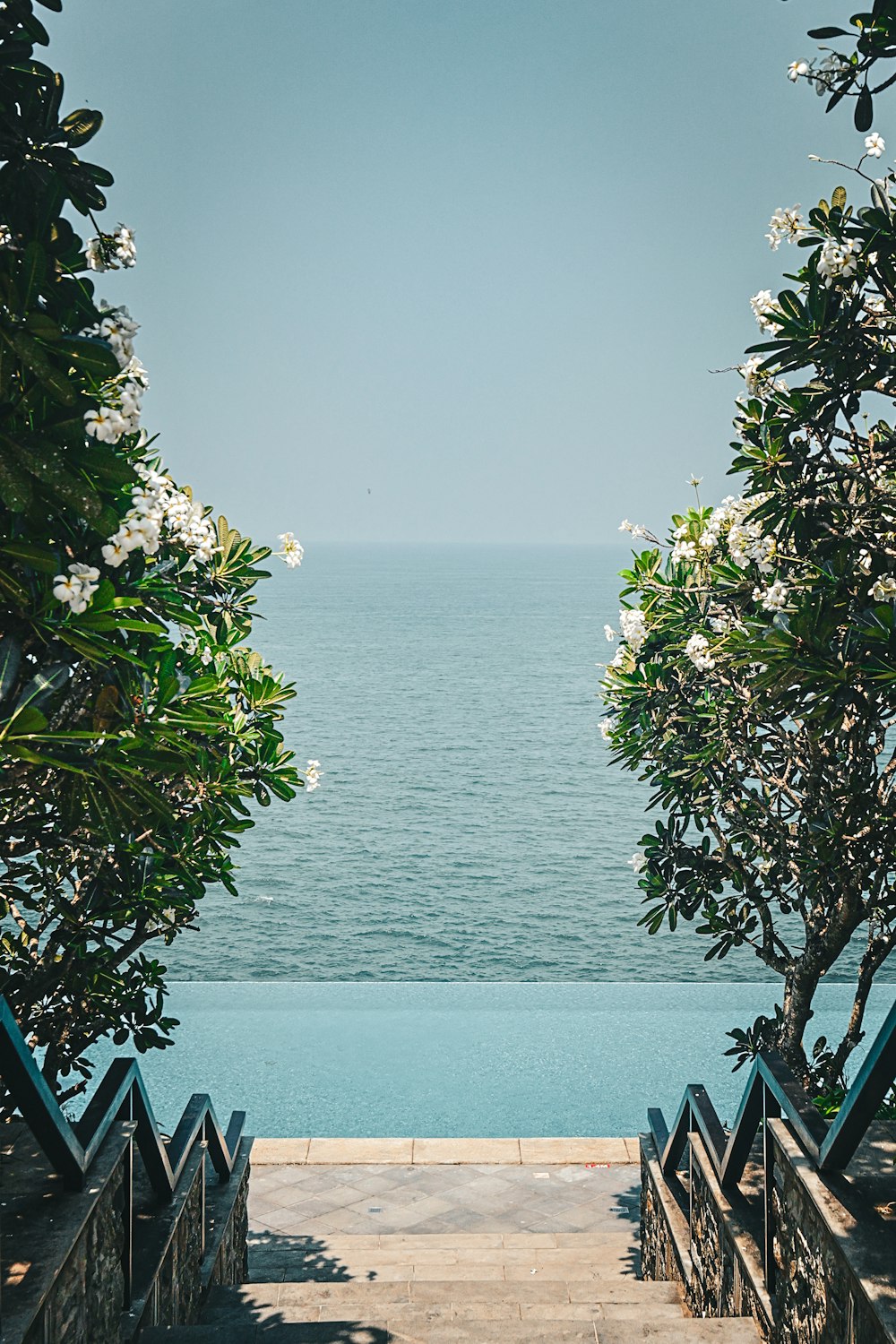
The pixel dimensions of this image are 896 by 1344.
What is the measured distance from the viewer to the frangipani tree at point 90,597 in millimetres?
1938

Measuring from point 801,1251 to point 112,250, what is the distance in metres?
2.96

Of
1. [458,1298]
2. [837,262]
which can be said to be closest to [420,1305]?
[458,1298]

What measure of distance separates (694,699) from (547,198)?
80340mm

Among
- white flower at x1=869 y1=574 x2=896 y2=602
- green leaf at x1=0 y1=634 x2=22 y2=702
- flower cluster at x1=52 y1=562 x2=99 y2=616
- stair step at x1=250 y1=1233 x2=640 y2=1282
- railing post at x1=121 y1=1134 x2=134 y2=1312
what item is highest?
white flower at x1=869 y1=574 x2=896 y2=602

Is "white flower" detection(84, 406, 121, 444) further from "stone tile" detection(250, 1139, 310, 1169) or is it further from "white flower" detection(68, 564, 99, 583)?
"stone tile" detection(250, 1139, 310, 1169)

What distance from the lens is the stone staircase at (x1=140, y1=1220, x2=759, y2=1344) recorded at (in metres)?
3.32

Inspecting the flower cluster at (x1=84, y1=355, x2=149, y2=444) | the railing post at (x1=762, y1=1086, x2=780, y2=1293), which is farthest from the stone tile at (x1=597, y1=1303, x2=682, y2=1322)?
the flower cluster at (x1=84, y1=355, x2=149, y2=444)

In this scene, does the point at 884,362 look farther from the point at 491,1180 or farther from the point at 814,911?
the point at 491,1180

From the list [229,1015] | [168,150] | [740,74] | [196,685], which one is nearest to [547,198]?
[168,150]

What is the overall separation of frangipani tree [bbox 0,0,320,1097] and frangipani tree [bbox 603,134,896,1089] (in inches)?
67.3

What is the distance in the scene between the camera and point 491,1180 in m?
6.64

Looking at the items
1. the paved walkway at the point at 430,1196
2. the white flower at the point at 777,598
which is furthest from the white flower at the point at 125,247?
the paved walkway at the point at 430,1196

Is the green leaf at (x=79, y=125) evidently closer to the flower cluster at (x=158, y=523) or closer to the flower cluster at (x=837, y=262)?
the flower cluster at (x=158, y=523)

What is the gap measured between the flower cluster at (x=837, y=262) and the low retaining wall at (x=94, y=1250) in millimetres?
3106
